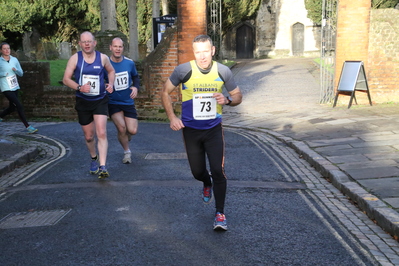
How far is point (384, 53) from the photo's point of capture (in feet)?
43.4

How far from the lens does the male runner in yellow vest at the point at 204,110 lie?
4.69m

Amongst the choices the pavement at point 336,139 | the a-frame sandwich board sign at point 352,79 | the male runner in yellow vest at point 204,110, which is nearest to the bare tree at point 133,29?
the pavement at point 336,139

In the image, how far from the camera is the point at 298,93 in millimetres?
17812

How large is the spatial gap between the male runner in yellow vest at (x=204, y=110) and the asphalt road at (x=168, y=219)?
47 cm

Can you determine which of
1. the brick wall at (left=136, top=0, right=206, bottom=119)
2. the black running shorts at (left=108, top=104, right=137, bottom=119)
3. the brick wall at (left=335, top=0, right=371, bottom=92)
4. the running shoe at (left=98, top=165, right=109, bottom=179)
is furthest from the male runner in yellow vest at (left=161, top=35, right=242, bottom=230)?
the brick wall at (left=335, top=0, right=371, bottom=92)

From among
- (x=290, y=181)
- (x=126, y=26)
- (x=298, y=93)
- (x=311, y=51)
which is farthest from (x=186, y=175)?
(x=311, y=51)

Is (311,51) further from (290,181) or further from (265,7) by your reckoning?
(290,181)

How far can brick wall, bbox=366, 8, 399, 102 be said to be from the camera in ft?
43.2

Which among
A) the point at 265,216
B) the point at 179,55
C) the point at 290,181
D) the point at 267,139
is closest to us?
the point at 265,216

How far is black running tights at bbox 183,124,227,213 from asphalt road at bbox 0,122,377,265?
0.35m

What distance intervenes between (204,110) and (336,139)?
4966mm

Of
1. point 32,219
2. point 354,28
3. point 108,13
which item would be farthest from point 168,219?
point 108,13

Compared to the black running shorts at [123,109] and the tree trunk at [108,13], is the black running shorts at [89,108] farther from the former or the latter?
the tree trunk at [108,13]

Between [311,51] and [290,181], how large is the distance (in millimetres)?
40640
